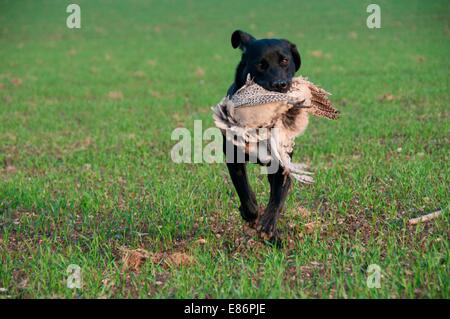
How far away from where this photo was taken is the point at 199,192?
22.8 ft

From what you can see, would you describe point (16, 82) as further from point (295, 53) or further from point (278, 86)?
point (278, 86)

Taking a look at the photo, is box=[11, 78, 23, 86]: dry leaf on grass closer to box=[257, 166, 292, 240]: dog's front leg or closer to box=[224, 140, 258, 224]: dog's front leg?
box=[224, 140, 258, 224]: dog's front leg

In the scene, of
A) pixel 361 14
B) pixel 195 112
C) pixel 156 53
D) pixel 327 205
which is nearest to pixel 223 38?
pixel 156 53

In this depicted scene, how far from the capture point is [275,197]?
5.02 metres

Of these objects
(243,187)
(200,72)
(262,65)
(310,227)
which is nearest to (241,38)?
(262,65)

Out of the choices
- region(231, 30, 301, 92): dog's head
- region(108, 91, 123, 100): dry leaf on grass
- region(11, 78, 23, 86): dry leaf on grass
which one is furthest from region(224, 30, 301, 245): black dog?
region(11, 78, 23, 86): dry leaf on grass

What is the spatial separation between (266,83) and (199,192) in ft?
7.20

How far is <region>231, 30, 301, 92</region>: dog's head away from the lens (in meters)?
5.16

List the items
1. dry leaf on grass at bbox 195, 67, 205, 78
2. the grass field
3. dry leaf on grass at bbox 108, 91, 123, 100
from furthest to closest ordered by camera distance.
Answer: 1. dry leaf on grass at bbox 195, 67, 205, 78
2. dry leaf on grass at bbox 108, 91, 123, 100
3. the grass field

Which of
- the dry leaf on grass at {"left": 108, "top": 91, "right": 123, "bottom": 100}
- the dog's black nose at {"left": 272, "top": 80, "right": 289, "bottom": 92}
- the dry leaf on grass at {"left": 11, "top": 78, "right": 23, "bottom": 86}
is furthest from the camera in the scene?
the dry leaf on grass at {"left": 11, "top": 78, "right": 23, "bottom": 86}

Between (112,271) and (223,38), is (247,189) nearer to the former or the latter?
(112,271)

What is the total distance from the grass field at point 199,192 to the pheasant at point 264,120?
755mm

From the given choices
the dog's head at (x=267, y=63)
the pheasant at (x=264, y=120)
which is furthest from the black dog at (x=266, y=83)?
the pheasant at (x=264, y=120)

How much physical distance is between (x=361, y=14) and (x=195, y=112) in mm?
23549
